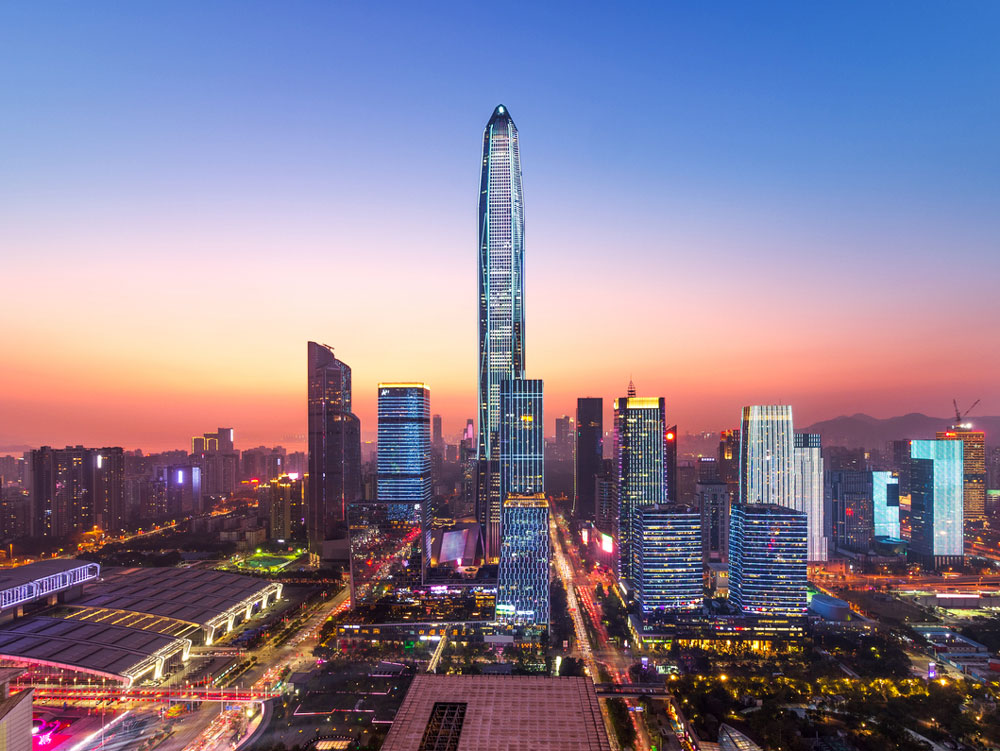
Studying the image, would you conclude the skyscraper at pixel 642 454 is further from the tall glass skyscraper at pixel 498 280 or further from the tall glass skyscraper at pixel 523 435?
the tall glass skyscraper at pixel 498 280

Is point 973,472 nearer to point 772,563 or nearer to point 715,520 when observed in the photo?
point 715,520

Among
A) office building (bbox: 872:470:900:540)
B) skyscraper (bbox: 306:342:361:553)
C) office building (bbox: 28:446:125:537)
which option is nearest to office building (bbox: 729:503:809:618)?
office building (bbox: 872:470:900:540)

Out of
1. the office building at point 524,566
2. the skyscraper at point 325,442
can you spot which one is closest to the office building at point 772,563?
the office building at point 524,566

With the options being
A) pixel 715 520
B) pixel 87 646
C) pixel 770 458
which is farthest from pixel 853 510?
pixel 87 646

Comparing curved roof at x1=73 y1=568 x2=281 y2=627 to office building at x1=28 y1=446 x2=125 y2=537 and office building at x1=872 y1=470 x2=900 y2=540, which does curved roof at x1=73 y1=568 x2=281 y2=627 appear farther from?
office building at x1=872 y1=470 x2=900 y2=540

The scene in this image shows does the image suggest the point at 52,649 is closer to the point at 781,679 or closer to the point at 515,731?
the point at 515,731
